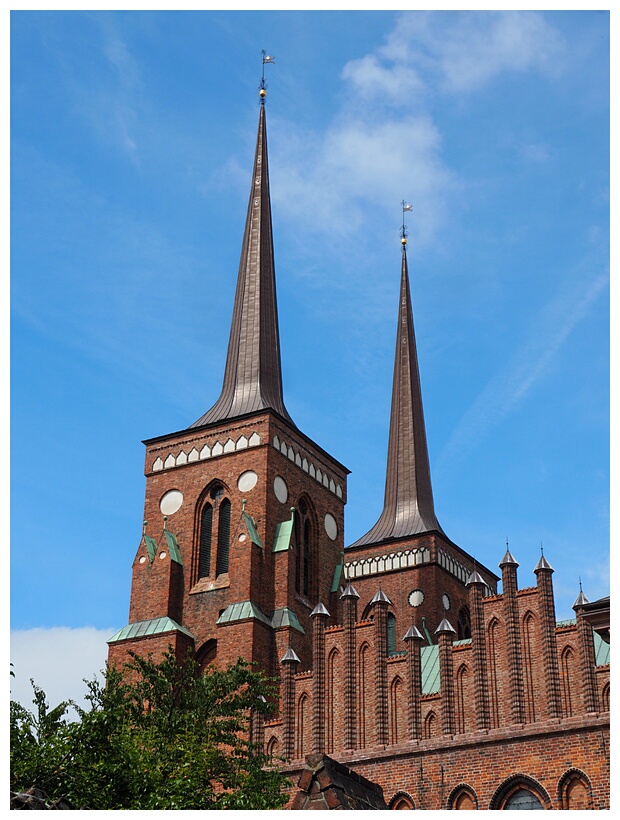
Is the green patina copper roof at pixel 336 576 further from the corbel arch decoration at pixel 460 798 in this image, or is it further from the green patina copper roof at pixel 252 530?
the corbel arch decoration at pixel 460 798

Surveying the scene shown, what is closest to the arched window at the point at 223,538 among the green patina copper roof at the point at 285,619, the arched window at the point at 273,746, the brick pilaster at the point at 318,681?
the green patina copper roof at the point at 285,619

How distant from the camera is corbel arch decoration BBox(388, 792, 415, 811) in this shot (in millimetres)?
26734

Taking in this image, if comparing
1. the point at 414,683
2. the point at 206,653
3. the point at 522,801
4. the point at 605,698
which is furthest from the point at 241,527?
the point at 605,698

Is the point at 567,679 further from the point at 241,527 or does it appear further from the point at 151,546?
the point at 151,546

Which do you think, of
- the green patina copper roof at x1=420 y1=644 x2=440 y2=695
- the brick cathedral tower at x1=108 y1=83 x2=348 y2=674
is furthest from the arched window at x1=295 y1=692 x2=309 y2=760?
the brick cathedral tower at x1=108 y1=83 x2=348 y2=674

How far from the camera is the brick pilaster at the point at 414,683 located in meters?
27.6

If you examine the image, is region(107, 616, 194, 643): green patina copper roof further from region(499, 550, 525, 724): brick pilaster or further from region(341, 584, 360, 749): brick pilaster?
region(499, 550, 525, 724): brick pilaster

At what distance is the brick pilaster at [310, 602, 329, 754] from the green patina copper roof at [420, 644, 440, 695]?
2361 mm

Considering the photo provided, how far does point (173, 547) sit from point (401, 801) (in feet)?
37.9

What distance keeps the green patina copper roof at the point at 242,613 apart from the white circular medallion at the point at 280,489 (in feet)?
12.5

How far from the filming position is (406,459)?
151 feet

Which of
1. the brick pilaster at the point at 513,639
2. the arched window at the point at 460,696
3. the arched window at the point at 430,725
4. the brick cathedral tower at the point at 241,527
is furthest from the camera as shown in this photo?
the brick cathedral tower at the point at 241,527
